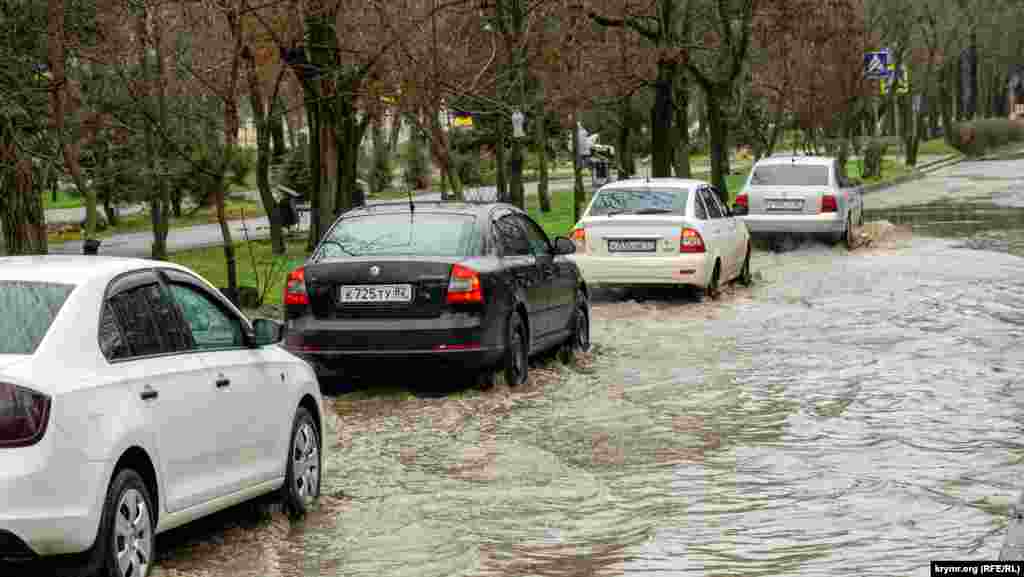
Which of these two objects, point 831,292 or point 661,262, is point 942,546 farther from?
point 831,292

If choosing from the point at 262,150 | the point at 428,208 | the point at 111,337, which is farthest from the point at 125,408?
the point at 262,150

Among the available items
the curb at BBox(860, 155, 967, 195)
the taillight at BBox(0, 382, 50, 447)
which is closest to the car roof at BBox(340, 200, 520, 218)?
the taillight at BBox(0, 382, 50, 447)

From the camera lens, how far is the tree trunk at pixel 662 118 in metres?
37.6

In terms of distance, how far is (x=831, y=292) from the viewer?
74.6 feet

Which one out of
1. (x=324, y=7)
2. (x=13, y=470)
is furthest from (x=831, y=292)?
(x=13, y=470)

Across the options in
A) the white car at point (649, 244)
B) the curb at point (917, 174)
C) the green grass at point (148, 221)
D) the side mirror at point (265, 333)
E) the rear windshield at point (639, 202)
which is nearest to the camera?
the side mirror at point (265, 333)

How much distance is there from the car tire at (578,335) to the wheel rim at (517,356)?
186cm

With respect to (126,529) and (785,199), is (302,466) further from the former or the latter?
(785,199)

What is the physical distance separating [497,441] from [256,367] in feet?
10.5

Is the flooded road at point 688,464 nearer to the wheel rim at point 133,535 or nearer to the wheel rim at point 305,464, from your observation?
the wheel rim at point 305,464

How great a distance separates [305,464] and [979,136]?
84.7 meters

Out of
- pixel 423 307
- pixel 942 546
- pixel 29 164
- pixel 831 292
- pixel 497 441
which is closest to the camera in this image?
pixel 942 546

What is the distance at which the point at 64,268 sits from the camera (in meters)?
7.51

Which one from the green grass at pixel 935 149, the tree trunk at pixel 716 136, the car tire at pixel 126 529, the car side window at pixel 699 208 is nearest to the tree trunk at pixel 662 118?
the tree trunk at pixel 716 136
